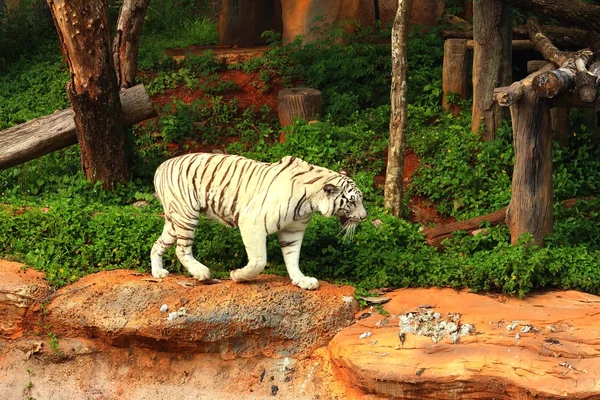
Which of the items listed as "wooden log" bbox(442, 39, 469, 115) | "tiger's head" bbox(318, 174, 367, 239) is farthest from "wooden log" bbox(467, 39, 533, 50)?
"tiger's head" bbox(318, 174, 367, 239)

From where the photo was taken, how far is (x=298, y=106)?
10.6 m

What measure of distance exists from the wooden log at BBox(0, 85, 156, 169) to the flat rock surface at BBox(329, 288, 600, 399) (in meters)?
3.86

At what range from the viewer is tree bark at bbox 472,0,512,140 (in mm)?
9859

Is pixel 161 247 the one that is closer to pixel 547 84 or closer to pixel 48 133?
pixel 48 133

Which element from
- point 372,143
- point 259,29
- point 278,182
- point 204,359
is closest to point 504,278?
point 278,182

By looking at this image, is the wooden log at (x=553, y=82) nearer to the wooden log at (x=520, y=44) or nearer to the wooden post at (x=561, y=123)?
the wooden post at (x=561, y=123)

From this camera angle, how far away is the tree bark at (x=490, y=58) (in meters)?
9.86

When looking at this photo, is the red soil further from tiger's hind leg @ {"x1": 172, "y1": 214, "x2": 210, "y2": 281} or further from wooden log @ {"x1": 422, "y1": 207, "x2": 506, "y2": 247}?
tiger's hind leg @ {"x1": 172, "y1": 214, "x2": 210, "y2": 281}

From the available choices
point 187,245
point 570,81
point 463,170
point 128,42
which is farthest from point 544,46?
point 128,42

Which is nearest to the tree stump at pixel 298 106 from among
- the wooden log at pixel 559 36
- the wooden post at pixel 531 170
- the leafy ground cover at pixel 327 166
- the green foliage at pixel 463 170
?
the leafy ground cover at pixel 327 166

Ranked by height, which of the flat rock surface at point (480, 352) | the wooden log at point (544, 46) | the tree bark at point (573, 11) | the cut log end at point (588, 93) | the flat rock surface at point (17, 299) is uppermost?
the tree bark at point (573, 11)

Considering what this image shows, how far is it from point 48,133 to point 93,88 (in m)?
0.79

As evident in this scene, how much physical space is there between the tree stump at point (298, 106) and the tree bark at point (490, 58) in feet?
5.91

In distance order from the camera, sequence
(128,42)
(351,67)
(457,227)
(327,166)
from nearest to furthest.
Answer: (457,227)
(327,166)
(128,42)
(351,67)
